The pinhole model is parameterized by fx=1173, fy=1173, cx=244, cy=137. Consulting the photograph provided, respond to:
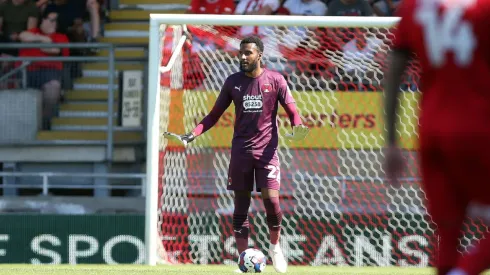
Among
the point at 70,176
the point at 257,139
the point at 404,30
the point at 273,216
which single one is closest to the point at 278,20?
the point at 257,139

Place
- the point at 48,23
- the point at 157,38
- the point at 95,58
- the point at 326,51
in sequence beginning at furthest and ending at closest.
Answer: the point at 48,23 < the point at 95,58 < the point at 326,51 < the point at 157,38

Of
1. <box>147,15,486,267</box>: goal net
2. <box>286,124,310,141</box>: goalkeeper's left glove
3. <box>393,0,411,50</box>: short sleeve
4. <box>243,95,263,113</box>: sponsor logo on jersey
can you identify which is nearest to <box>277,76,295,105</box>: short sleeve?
<box>243,95,263,113</box>: sponsor logo on jersey

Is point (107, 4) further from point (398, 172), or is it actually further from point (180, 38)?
point (398, 172)

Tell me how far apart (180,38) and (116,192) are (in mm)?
2660

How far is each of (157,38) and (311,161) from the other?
226 centimetres

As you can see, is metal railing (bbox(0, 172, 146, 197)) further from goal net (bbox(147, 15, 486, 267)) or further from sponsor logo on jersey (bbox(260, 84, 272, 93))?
sponsor logo on jersey (bbox(260, 84, 272, 93))

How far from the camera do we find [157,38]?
11.3 m

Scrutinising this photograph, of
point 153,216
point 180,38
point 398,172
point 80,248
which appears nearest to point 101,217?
point 80,248

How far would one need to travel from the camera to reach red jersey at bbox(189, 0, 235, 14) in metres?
→ 14.0

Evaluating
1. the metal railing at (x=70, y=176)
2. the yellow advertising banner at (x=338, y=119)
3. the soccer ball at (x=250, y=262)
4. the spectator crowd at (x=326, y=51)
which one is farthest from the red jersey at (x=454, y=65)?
the metal railing at (x=70, y=176)

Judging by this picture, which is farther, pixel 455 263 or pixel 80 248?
pixel 80 248

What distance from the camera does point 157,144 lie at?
11.4 m

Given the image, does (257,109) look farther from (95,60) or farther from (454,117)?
(454,117)

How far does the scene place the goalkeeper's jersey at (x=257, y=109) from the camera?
9.89m
